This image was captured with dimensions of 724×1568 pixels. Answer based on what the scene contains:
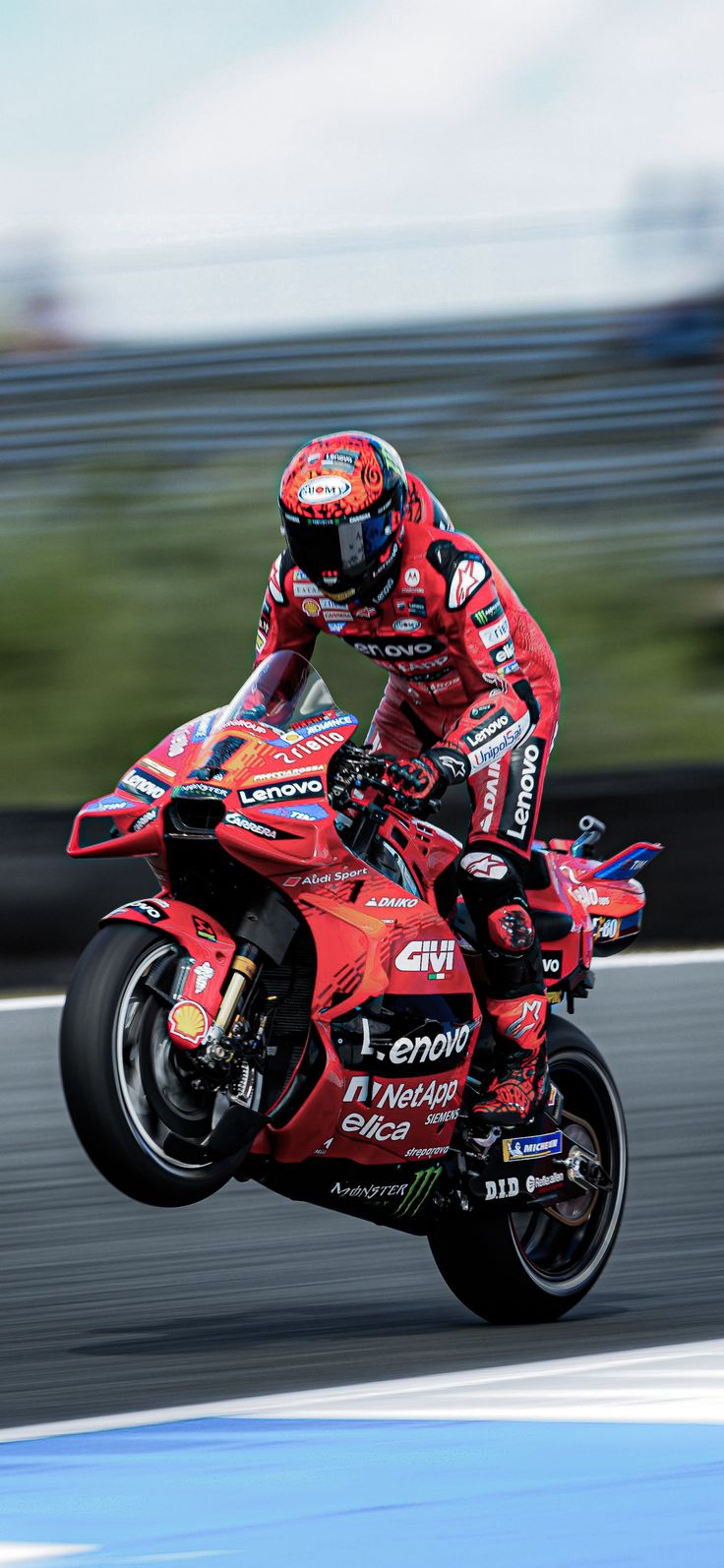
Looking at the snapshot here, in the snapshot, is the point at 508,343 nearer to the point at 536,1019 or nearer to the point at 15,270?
the point at 15,270

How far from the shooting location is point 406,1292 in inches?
220

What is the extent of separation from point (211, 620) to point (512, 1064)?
9.16 meters

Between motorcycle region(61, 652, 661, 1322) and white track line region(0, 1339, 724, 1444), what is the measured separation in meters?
0.42

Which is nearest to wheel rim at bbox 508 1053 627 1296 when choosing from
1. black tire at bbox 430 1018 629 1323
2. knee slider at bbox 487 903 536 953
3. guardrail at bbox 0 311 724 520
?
black tire at bbox 430 1018 629 1323

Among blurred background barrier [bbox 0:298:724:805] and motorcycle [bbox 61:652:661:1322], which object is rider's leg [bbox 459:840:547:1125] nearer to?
motorcycle [bbox 61:652:661:1322]

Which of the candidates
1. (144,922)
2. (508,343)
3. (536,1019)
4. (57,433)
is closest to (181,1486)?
(144,922)

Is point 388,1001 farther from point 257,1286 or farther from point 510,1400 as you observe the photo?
point 257,1286

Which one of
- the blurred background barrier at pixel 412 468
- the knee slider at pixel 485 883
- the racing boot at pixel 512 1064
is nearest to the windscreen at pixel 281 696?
the knee slider at pixel 485 883

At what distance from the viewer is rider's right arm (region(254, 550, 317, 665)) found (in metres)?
5.26

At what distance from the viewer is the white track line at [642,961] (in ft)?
29.7

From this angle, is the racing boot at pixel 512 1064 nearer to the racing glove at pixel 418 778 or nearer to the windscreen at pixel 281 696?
the racing glove at pixel 418 778

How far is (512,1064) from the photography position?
5266 millimetres

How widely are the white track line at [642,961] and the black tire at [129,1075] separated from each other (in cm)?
468

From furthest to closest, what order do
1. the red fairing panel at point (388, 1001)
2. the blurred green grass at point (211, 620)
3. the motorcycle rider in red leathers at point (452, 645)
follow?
the blurred green grass at point (211, 620)
the motorcycle rider in red leathers at point (452, 645)
the red fairing panel at point (388, 1001)
